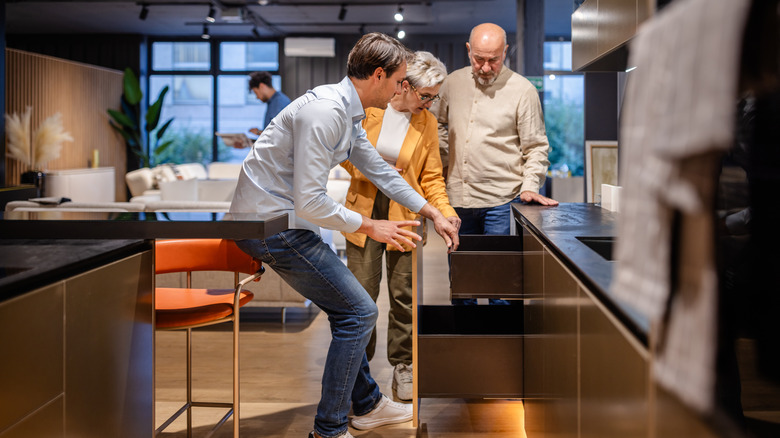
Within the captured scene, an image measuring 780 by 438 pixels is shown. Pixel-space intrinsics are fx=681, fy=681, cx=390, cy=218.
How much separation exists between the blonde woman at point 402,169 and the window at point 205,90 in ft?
30.3

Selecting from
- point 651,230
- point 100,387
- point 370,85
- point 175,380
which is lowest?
point 175,380

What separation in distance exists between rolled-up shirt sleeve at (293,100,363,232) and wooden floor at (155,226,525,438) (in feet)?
3.19

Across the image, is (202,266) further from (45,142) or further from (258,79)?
(45,142)

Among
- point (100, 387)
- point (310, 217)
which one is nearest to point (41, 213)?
point (100, 387)

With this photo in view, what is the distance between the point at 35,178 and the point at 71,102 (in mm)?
2611

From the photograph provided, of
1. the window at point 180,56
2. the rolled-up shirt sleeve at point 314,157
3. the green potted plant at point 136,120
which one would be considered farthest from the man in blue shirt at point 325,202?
the window at point 180,56

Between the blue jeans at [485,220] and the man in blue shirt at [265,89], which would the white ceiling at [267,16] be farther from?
the blue jeans at [485,220]

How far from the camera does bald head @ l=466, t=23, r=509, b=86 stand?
2848 mm

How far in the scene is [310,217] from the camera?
78.4 inches

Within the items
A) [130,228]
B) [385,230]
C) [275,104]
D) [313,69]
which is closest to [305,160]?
[385,230]

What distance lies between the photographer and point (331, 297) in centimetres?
208

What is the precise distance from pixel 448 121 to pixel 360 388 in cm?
128

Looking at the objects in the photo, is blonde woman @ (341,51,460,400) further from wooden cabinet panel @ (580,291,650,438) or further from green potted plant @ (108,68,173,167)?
green potted plant @ (108,68,173,167)

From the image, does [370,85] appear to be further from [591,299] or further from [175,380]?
[175,380]
